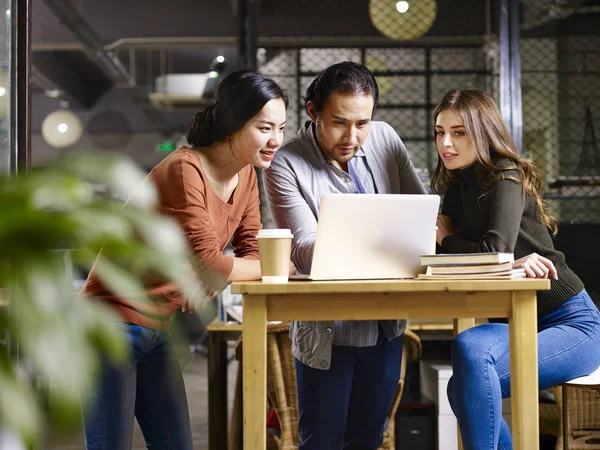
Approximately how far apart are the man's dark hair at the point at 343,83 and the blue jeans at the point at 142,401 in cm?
81

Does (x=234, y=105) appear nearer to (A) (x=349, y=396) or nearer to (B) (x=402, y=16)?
(A) (x=349, y=396)

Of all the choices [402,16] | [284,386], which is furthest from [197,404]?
[402,16]

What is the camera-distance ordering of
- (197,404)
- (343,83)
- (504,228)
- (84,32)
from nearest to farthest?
(504,228)
(343,83)
(197,404)
(84,32)

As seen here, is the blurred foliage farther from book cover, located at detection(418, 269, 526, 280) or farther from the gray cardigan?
the gray cardigan

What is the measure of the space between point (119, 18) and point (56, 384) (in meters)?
8.90

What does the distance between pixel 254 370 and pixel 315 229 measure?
51 cm

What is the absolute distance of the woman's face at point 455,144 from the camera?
88.7 inches

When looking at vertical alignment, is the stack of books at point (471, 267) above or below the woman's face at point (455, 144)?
below

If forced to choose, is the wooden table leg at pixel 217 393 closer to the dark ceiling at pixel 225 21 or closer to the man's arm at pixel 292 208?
the man's arm at pixel 292 208

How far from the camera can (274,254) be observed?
1.78m

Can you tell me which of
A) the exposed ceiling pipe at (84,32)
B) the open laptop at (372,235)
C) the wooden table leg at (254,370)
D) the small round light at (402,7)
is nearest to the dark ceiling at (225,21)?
the exposed ceiling pipe at (84,32)

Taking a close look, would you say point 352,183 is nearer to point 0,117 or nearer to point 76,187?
point 0,117

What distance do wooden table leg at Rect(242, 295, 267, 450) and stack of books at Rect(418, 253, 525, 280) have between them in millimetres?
402

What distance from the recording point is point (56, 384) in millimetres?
404
